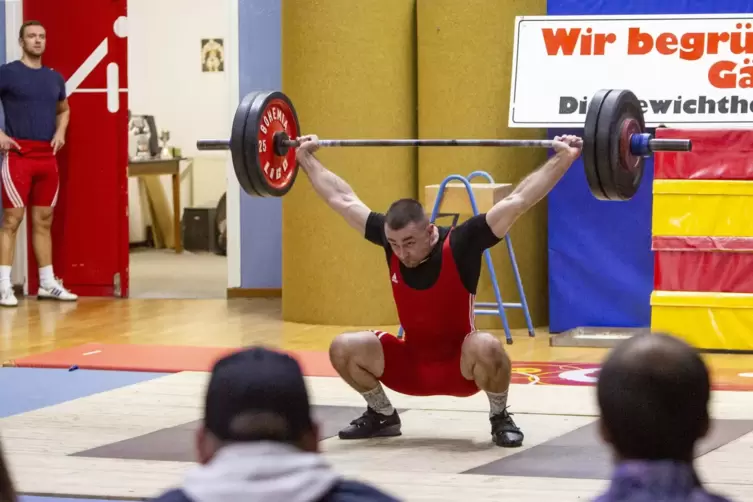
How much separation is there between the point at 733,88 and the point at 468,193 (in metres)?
1.30

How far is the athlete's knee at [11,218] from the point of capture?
764cm

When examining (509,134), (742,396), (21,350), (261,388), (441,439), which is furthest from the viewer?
(509,134)

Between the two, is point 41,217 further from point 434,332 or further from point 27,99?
point 434,332

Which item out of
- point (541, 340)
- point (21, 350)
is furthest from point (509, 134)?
point (21, 350)

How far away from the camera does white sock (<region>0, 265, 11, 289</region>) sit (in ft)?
25.0

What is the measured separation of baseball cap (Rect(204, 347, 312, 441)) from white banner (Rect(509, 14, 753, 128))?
479cm

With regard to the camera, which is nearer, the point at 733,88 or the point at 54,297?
the point at 733,88

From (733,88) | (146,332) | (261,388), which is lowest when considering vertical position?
(146,332)

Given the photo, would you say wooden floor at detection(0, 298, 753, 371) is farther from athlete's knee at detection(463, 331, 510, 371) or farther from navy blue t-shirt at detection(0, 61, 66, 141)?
athlete's knee at detection(463, 331, 510, 371)

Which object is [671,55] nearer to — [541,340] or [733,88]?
[733,88]

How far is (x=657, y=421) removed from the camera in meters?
1.45

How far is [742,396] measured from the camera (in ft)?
15.4

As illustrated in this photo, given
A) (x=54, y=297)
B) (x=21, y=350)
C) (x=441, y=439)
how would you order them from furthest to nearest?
(x=54, y=297) → (x=21, y=350) → (x=441, y=439)

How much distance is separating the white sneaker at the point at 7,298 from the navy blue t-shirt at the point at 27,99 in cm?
88
